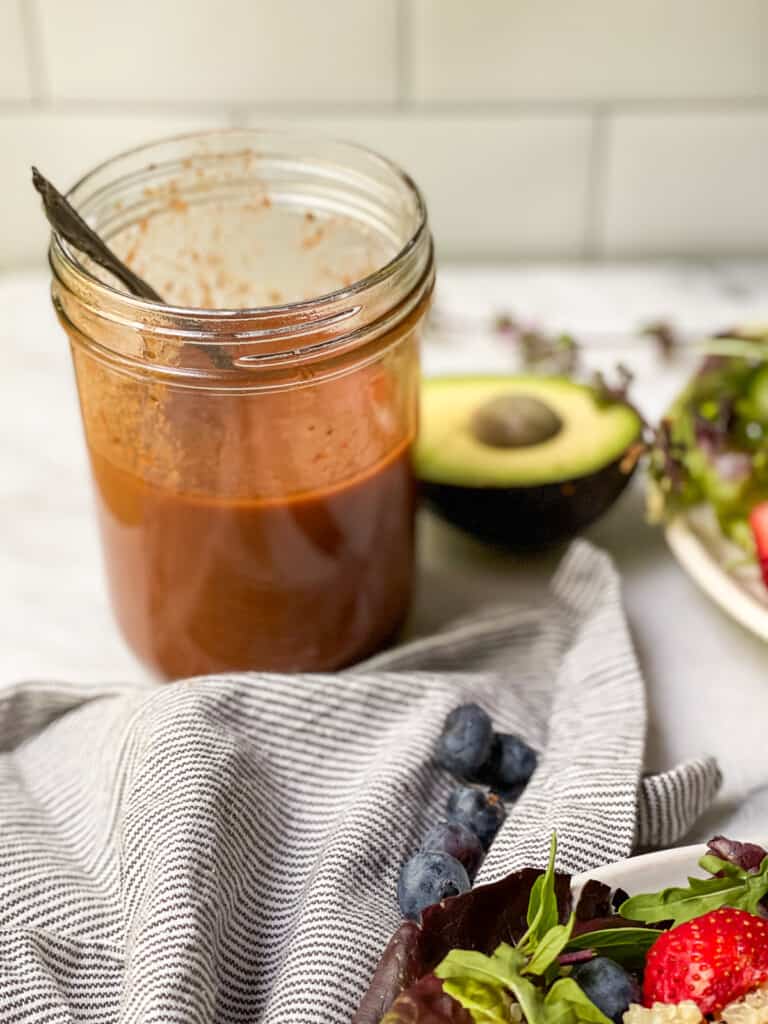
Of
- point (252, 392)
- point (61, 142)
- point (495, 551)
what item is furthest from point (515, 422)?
point (61, 142)

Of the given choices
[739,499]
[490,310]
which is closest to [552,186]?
[490,310]

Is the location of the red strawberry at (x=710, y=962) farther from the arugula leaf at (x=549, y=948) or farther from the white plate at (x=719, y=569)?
the white plate at (x=719, y=569)

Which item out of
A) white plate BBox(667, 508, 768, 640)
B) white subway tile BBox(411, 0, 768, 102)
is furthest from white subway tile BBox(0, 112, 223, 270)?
white plate BBox(667, 508, 768, 640)

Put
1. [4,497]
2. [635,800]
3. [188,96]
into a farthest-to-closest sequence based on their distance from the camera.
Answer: [188,96], [4,497], [635,800]

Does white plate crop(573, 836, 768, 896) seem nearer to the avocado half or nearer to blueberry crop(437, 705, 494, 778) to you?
blueberry crop(437, 705, 494, 778)

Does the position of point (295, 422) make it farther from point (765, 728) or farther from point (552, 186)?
point (552, 186)
